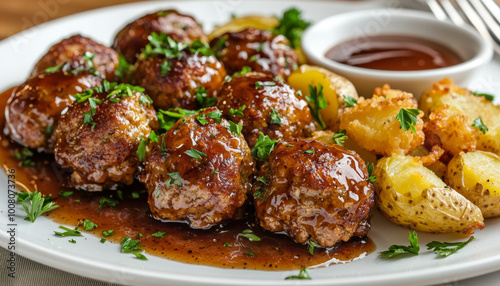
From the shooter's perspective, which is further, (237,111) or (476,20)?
(476,20)

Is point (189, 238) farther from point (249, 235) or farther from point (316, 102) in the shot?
point (316, 102)

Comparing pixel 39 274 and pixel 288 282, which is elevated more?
pixel 288 282

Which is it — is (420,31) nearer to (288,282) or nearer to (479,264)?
(479,264)

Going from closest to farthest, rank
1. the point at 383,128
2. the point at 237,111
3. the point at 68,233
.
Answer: the point at 68,233
the point at 383,128
the point at 237,111

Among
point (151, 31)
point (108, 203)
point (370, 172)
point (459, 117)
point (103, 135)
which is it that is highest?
point (151, 31)

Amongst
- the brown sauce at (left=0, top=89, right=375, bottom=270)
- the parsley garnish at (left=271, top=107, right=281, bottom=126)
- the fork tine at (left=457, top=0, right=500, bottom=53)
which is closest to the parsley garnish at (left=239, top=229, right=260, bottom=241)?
the brown sauce at (left=0, top=89, right=375, bottom=270)

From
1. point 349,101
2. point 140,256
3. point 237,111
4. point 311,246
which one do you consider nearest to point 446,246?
point 311,246

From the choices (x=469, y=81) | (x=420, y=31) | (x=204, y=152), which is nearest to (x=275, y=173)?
(x=204, y=152)

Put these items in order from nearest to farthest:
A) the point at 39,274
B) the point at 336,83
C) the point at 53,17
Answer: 1. the point at 39,274
2. the point at 336,83
3. the point at 53,17
